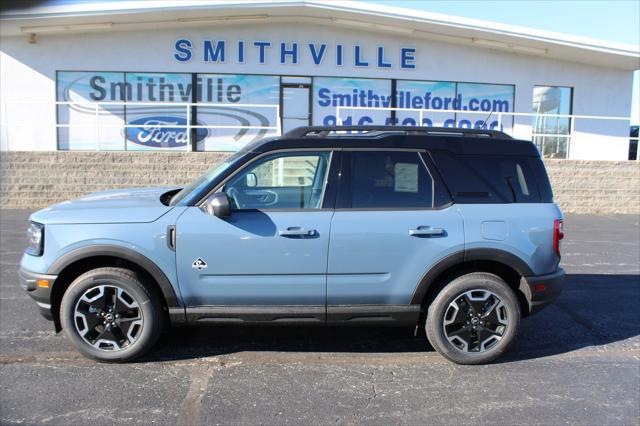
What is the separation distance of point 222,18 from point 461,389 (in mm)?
13279

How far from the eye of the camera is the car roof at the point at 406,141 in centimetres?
399

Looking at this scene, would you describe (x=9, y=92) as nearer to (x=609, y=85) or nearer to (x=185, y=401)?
(x=185, y=401)

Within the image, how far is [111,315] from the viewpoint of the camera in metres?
3.86

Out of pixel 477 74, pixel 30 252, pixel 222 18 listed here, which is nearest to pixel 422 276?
pixel 30 252

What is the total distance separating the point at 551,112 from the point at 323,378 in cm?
1564

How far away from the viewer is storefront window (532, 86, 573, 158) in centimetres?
1645

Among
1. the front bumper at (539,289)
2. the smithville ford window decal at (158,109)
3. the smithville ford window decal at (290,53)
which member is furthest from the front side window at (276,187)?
the smithville ford window decal at (290,53)

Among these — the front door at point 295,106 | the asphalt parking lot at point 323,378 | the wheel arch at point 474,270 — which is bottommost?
the asphalt parking lot at point 323,378

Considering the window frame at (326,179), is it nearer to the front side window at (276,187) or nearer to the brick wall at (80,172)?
the front side window at (276,187)

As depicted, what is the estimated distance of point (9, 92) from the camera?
14.6m

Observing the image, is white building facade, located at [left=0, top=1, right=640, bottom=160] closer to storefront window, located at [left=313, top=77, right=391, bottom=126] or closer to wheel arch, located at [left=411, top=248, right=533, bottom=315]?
storefront window, located at [left=313, top=77, right=391, bottom=126]

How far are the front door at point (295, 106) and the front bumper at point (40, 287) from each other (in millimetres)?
12049

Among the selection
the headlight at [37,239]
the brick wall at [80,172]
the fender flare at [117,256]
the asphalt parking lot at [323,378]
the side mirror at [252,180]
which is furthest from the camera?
the brick wall at [80,172]

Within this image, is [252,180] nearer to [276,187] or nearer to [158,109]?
[276,187]
